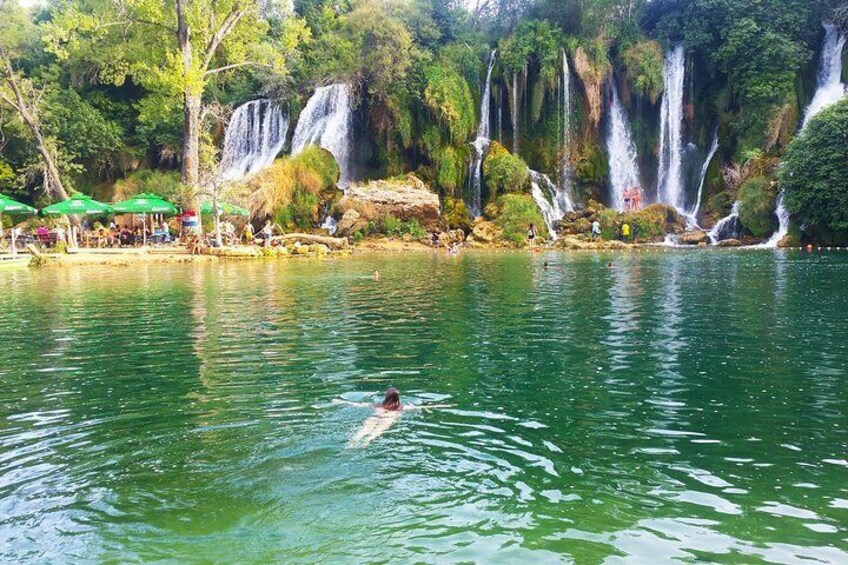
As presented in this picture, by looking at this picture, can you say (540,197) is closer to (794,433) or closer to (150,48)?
(150,48)

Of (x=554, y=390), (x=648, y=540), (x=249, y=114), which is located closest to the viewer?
(x=648, y=540)

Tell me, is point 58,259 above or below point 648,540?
above

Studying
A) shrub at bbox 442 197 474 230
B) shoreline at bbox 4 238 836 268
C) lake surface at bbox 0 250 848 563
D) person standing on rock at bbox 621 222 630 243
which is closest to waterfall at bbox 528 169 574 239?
shoreline at bbox 4 238 836 268

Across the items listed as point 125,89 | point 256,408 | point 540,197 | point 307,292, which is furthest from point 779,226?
point 125,89

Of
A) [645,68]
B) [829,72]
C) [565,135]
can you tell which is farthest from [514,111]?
[829,72]

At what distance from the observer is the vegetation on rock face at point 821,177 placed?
3127 cm

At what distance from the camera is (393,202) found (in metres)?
38.9

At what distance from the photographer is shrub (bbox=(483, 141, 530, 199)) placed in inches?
1560

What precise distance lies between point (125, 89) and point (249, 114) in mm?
9182

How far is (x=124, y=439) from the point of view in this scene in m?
6.54

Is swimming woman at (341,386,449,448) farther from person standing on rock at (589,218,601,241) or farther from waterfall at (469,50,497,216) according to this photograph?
waterfall at (469,50,497,216)

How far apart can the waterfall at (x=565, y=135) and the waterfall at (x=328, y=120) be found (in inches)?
530

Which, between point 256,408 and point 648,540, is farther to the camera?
point 256,408

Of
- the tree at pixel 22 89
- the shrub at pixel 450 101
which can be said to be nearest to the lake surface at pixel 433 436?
the tree at pixel 22 89
